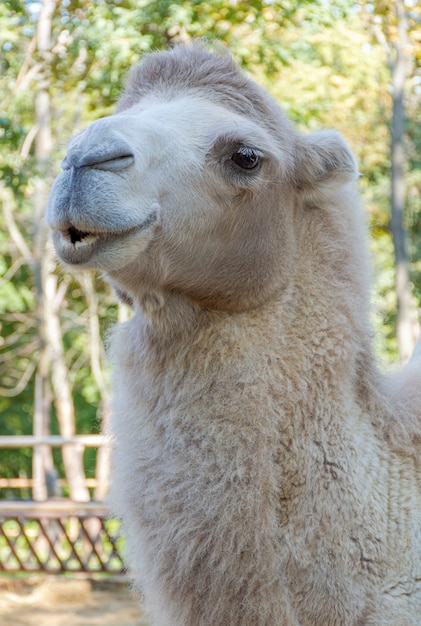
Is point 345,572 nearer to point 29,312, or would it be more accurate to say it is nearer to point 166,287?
point 166,287

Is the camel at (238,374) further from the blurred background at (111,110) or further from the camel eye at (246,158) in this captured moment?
the blurred background at (111,110)

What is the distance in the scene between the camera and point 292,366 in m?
2.71

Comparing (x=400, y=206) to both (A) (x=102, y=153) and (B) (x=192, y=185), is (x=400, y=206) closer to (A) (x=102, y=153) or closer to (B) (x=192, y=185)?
(B) (x=192, y=185)

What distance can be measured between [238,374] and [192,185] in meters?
0.60

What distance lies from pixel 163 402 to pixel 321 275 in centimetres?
68

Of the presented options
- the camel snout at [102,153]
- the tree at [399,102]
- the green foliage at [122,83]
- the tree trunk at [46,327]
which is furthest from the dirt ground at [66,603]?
the camel snout at [102,153]

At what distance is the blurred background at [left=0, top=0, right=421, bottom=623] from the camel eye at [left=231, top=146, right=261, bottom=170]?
72cm

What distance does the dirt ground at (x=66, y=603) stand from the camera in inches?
347

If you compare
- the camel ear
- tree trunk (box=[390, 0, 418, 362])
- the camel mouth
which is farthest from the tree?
the camel mouth

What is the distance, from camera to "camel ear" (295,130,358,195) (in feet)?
9.82

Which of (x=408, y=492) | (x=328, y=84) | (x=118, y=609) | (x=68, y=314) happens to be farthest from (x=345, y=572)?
(x=68, y=314)

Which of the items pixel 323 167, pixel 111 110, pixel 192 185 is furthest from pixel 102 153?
pixel 111 110

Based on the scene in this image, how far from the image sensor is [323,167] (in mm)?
3004

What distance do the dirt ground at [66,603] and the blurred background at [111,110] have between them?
63 centimetres
